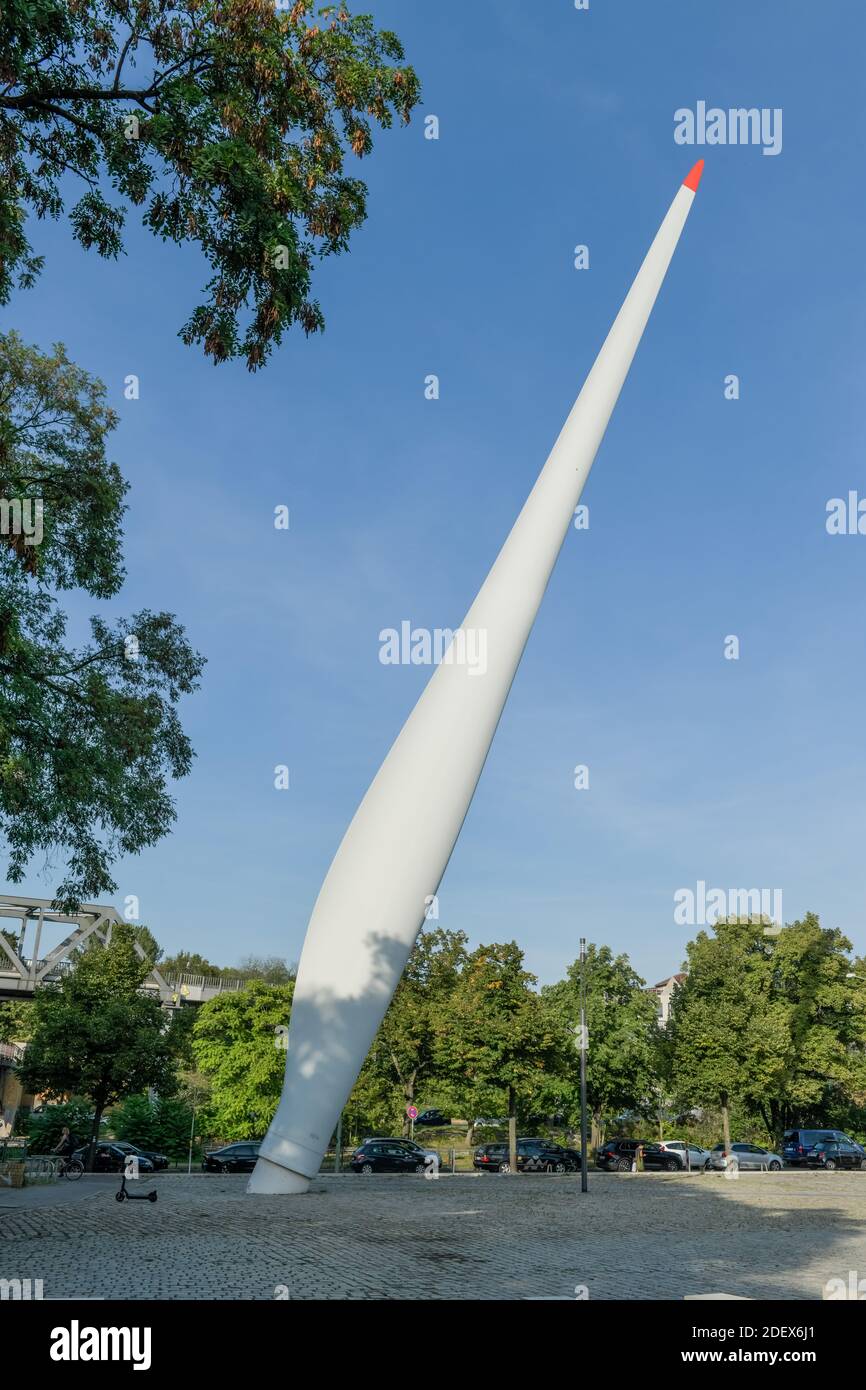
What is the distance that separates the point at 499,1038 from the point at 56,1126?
18.5m

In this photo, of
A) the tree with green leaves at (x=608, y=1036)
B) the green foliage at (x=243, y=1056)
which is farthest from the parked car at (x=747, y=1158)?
the green foliage at (x=243, y=1056)

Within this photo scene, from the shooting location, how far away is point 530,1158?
44.0 meters

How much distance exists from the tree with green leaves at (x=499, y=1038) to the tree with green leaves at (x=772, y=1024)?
1085 cm

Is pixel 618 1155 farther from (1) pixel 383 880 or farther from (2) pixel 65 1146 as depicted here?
(1) pixel 383 880

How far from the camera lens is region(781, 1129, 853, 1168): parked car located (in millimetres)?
50250

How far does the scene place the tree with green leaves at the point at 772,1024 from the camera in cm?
5075

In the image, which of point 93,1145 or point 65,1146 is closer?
point 65,1146

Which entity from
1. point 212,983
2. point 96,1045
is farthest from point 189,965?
point 96,1045

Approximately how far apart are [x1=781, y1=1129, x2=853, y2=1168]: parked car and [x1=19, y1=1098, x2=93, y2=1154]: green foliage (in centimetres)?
3294

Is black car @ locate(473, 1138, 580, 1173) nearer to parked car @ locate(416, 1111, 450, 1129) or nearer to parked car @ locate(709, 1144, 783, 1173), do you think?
parked car @ locate(709, 1144, 783, 1173)

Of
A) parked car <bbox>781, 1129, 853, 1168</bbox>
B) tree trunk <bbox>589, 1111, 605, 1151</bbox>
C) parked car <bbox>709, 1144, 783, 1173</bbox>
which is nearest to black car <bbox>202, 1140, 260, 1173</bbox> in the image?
tree trunk <bbox>589, 1111, 605, 1151</bbox>

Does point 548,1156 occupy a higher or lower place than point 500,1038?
lower

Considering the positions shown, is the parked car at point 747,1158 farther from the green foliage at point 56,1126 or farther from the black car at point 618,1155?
the green foliage at point 56,1126

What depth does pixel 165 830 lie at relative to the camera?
20953mm
